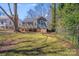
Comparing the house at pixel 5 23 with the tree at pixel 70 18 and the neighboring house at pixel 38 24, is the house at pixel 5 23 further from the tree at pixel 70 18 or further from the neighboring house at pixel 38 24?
the tree at pixel 70 18

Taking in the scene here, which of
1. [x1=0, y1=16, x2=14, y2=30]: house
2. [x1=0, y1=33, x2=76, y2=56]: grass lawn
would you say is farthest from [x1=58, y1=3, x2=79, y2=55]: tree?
[x1=0, y1=16, x2=14, y2=30]: house

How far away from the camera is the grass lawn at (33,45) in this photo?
146cm

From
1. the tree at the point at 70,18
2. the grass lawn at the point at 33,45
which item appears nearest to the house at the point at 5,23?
the grass lawn at the point at 33,45

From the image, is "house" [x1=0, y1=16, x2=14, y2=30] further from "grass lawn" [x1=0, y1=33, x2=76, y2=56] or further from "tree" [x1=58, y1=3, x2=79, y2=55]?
"tree" [x1=58, y1=3, x2=79, y2=55]

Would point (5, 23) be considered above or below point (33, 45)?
above

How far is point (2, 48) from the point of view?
57.5 inches

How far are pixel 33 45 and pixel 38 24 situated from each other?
7.2 inches

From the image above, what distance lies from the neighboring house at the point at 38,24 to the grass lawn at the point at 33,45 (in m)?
0.05

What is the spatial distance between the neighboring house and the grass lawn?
0.17 feet

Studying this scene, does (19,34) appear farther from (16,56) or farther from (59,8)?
(59,8)

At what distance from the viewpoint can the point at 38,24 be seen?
4.86ft

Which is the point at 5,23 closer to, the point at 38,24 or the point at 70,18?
the point at 38,24

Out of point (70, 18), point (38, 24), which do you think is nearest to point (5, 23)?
point (38, 24)

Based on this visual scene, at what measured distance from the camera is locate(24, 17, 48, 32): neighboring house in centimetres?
147
